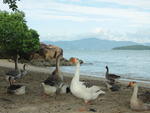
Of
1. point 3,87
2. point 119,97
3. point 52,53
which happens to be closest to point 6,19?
point 52,53

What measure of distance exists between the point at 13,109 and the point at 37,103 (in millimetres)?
1510

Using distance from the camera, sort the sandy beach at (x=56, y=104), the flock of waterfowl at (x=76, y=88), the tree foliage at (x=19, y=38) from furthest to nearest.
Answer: the tree foliage at (x=19, y=38), the flock of waterfowl at (x=76, y=88), the sandy beach at (x=56, y=104)

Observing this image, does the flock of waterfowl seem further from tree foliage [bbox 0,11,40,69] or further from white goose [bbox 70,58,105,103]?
tree foliage [bbox 0,11,40,69]

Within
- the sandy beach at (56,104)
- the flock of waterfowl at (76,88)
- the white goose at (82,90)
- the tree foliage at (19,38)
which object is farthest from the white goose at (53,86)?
the tree foliage at (19,38)

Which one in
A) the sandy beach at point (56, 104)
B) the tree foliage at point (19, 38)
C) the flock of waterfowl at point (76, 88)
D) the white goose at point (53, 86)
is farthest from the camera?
the tree foliage at point (19, 38)

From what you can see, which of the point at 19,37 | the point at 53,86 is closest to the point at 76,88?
the point at 53,86

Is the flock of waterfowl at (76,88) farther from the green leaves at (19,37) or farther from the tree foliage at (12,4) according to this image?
the green leaves at (19,37)

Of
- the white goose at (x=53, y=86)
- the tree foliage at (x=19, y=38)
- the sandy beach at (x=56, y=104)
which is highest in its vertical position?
the tree foliage at (x=19, y=38)

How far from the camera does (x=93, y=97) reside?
12375mm

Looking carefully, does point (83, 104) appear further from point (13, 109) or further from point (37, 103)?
point (13, 109)

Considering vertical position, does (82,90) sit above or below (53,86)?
above

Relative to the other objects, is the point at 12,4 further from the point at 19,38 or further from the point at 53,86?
the point at 19,38

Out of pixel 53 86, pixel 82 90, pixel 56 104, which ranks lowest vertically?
pixel 56 104

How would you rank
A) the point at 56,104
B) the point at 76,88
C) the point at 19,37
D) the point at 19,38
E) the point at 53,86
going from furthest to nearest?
the point at 19,38
the point at 19,37
the point at 53,86
the point at 56,104
the point at 76,88
